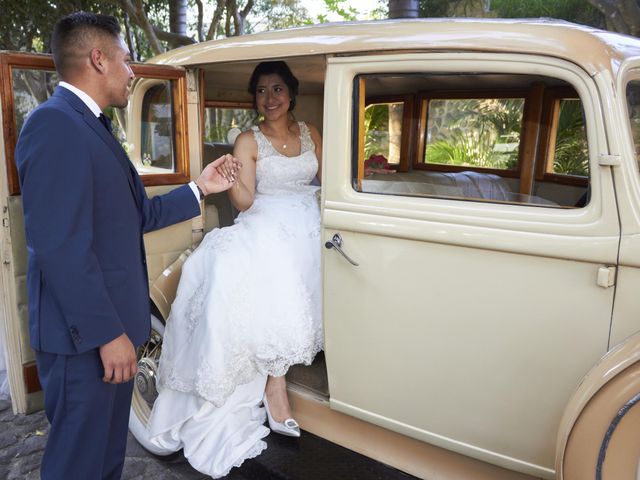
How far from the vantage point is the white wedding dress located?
8.46ft

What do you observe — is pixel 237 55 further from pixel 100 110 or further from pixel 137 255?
pixel 137 255

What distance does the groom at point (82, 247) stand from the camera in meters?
1.66

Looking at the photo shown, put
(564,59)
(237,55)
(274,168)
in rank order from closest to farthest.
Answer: (564,59)
(237,55)
(274,168)

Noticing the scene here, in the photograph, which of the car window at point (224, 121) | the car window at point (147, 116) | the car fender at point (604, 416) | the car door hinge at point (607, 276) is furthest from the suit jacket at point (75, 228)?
the car window at point (224, 121)

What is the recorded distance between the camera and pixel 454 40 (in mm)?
1947

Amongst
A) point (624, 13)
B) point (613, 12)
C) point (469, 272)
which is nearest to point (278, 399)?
point (469, 272)

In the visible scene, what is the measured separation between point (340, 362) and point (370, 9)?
1369 cm

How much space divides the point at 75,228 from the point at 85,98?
0.51 metres

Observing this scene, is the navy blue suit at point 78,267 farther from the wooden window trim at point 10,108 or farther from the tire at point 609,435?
the tire at point 609,435

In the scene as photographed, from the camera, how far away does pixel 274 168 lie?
3051 millimetres

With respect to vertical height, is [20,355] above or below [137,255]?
below

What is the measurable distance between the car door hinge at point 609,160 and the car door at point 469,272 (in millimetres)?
22

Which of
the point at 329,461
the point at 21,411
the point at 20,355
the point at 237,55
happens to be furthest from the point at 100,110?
the point at 329,461

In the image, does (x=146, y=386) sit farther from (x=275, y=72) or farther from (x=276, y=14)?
(x=276, y=14)
